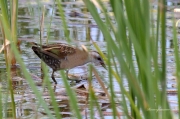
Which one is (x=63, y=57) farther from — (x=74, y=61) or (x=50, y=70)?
(x=50, y=70)

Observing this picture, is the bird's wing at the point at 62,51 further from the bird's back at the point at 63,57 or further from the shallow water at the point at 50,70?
the shallow water at the point at 50,70


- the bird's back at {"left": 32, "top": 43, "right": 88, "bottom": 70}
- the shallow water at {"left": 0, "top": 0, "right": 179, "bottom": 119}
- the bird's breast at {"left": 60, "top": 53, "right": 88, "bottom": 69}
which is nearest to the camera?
the shallow water at {"left": 0, "top": 0, "right": 179, "bottom": 119}

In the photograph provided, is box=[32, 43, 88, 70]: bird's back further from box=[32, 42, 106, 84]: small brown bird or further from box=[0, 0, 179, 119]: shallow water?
box=[0, 0, 179, 119]: shallow water

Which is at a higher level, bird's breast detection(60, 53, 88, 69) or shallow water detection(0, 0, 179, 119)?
shallow water detection(0, 0, 179, 119)

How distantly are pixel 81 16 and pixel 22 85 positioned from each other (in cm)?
321

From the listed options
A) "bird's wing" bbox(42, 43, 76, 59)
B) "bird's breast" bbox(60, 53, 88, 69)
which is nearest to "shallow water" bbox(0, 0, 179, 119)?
"bird's breast" bbox(60, 53, 88, 69)

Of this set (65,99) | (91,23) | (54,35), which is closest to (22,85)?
(65,99)

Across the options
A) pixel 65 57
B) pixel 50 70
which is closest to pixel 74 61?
pixel 65 57

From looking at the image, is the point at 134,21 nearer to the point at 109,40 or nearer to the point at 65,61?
the point at 109,40

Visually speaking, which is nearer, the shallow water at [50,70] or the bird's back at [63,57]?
the shallow water at [50,70]

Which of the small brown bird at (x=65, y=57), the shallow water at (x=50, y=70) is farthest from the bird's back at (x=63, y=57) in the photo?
the shallow water at (x=50, y=70)

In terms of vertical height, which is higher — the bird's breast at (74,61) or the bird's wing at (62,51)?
the bird's wing at (62,51)

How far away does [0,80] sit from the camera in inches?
194

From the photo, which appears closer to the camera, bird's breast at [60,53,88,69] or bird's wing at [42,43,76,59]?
bird's wing at [42,43,76,59]
